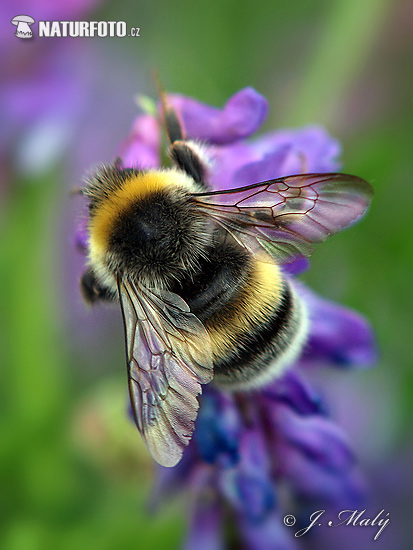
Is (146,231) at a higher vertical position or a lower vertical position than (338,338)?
higher

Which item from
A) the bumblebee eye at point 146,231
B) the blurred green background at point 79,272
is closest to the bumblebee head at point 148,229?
the bumblebee eye at point 146,231

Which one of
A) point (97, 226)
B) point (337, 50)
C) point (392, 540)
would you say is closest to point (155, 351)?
point (97, 226)

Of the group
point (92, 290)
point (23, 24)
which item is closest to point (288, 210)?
point (92, 290)

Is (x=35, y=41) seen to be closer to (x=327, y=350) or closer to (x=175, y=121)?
(x=175, y=121)

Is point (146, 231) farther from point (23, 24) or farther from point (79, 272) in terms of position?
point (23, 24)

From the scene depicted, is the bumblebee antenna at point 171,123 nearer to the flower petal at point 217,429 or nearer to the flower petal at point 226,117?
the flower petal at point 226,117
